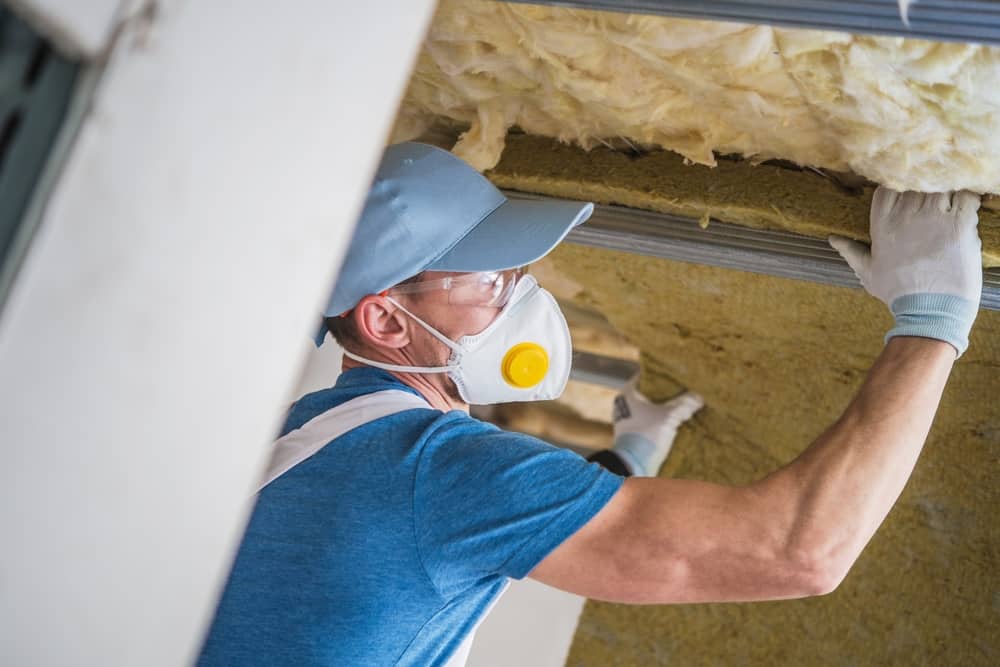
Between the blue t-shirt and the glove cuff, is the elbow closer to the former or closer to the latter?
the blue t-shirt

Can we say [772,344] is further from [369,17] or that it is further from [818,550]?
→ [369,17]

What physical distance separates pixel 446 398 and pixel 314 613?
0.40m

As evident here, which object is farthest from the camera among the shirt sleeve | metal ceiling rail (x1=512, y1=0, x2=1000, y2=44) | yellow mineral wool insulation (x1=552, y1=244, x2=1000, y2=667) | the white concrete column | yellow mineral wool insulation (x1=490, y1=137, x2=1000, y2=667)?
yellow mineral wool insulation (x1=552, y1=244, x2=1000, y2=667)

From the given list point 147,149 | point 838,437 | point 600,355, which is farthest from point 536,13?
point 600,355

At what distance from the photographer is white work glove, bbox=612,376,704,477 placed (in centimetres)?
204

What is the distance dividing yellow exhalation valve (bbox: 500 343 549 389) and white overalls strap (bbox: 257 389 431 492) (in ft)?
0.45

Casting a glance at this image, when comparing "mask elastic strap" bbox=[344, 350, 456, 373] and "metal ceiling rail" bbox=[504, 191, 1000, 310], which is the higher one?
"metal ceiling rail" bbox=[504, 191, 1000, 310]

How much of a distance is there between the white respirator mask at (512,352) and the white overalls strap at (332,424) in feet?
0.29

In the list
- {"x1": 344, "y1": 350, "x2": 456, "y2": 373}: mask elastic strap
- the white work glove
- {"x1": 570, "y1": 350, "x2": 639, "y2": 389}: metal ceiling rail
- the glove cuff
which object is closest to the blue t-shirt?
{"x1": 344, "y1": 350, "x2": 456, "y2": 373}: mask elastic strap

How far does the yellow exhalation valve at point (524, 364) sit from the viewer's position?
136 cm

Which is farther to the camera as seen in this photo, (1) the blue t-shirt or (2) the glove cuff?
(2) the glove cuff

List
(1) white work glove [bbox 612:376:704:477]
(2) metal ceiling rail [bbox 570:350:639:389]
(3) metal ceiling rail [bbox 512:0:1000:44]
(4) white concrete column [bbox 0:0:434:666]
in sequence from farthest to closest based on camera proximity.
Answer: (2) metal ceiling rail [bbox 570:350:639:389] < (1) white work glove [bbox 612:376:704:477] < (3) metal ceiling rail [bbox 512:0:1000:44] < (4) white concrete column [bbox 0:0:434:666]

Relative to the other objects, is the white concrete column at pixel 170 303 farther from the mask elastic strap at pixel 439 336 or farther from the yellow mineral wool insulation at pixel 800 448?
the yellow mineral wool insulation at pixel 800 448

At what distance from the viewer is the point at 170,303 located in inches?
20.1
